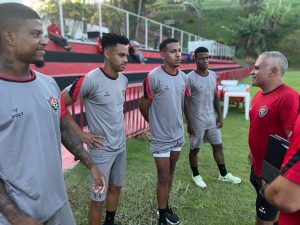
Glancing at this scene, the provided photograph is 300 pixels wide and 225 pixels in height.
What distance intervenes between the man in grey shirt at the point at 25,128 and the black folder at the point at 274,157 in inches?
51.9

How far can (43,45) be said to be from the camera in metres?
2.01

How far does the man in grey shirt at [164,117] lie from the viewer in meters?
3.84

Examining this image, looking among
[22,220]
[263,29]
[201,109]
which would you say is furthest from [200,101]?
[263,29]

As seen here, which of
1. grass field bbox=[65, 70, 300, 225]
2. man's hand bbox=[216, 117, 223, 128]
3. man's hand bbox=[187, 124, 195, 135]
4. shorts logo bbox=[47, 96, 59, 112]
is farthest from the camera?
man's hand bbox=[216, 117, 223, 128]

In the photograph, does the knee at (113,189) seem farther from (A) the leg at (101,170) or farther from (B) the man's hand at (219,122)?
(B) the man's hand at (219,122)

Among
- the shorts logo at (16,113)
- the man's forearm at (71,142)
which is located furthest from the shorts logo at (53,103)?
the man's forearm at (71,142)

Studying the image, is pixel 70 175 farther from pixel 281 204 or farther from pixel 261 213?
pixel 281 204

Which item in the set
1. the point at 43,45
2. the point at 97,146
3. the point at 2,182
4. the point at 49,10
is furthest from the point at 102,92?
the point at 49,10

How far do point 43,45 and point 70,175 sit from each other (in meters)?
3.50

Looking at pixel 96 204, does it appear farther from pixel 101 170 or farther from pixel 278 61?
pixel 278 61

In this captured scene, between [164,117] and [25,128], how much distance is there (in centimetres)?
223

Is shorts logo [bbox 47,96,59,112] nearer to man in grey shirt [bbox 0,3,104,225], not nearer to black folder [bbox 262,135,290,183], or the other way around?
man in grey shirt [bbox 0,3,104,225]

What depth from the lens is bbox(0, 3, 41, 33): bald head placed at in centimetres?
186

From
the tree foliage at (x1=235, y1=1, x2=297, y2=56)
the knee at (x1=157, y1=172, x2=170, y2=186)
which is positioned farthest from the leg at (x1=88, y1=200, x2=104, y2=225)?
the tree foliage at (x1=235, y1=1, x2=297, y2=56)
